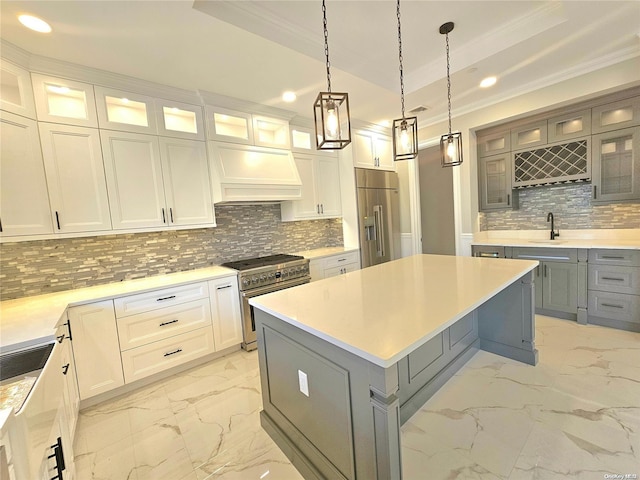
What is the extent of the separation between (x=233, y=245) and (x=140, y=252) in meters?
0.95

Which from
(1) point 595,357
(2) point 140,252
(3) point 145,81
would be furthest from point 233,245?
(1) point 595,357

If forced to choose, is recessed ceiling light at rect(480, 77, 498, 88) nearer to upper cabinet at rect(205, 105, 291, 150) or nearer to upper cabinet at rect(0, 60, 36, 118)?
upper cabinet at rect(205, 105, 291, 150)

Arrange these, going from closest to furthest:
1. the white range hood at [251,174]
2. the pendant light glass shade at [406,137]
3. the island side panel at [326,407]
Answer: the island side panel at [326,407] < the pendant light glass shade at [406,137] < the white range hood at [251,174]

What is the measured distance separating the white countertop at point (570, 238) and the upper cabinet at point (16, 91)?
4.66 metres

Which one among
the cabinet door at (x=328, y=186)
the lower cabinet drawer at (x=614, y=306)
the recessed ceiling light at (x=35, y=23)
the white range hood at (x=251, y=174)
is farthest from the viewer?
the cabinet door at (x=328, y=186)

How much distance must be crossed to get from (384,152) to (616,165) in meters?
2.66

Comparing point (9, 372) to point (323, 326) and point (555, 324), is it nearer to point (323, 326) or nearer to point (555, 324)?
point (323, 326)

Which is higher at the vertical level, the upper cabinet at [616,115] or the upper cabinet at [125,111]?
the upper cabinet at [125,111]

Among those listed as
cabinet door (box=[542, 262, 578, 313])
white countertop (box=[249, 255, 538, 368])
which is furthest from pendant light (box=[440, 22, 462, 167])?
cabinet door (box=[542, 262, 578, 313])

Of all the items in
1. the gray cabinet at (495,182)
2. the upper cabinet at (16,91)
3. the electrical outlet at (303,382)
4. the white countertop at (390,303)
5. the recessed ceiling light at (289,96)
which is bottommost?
the electrical outlet at (303,382)

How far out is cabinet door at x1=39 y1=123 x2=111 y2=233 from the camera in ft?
6.85

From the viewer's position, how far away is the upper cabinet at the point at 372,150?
4.01m

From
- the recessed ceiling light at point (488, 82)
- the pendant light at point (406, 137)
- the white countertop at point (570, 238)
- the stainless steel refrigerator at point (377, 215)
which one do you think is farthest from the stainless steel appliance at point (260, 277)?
the recessed ceiling light at point (488, 82)

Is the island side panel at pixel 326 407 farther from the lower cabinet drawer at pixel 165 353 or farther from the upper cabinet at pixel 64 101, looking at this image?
the upper cabinet at pixel 64 101
